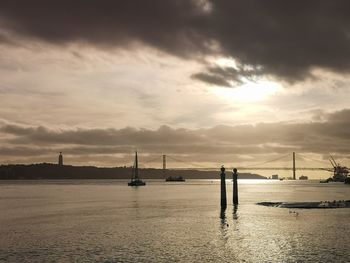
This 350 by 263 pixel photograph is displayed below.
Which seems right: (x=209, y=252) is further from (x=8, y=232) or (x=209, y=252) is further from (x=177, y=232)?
(x=8, y=232)

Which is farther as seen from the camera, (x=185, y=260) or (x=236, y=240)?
(x=236, y=240)

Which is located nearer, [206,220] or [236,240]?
[236,240]

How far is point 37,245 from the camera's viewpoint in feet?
133

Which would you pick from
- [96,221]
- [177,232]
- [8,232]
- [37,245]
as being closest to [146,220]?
[96,221]

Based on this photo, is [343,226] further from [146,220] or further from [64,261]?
[64,261]

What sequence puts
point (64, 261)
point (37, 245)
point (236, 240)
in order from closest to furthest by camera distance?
1. point (64, 261)
2. point (37, 245)
3. point (236, 240)

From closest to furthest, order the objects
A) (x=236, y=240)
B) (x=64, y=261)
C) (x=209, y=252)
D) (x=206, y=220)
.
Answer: (x=64, y=261) < (x=209, y=252) < (x=236, y=240) < (x=206, y=220)

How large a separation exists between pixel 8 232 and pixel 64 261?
18.8 metres

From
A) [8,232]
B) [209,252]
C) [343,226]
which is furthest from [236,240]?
[8,232]

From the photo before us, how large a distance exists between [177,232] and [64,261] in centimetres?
1740

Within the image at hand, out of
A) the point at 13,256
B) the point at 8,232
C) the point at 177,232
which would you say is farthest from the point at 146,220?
the point at 13,256

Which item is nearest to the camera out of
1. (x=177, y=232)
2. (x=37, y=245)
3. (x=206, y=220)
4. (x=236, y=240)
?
(x=37, y=245)

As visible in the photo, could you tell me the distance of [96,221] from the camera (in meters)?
60.8

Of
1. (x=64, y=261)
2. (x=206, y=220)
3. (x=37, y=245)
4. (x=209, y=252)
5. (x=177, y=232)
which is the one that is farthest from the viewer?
(x=206, y=220)
